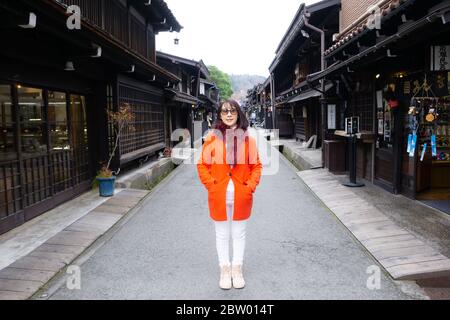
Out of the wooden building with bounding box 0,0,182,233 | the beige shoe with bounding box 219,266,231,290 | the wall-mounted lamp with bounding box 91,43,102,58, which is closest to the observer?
the beige shoe with bounding box 219,266,231,290

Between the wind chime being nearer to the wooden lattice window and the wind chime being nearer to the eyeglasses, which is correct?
the eyeglasses

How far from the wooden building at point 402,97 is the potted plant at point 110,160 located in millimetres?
5551

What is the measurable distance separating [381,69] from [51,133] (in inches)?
311

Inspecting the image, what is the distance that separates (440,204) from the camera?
792 centimetres

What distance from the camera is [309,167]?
46.4 ft

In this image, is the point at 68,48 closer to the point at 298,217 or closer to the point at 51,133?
the point at 51,133

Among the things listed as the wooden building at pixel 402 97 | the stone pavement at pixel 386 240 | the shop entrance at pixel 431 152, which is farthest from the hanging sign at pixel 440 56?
the stone pavement at pixel 386 240

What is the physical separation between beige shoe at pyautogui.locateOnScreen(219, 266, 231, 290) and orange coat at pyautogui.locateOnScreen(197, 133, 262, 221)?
2.14ft

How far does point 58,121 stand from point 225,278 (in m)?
6.11

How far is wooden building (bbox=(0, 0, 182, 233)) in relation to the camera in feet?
20.3

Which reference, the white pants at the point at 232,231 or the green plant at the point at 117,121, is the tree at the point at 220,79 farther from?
the white pants at the point at 232,231

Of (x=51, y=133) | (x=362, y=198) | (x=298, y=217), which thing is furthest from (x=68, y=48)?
(x=362, y=198)

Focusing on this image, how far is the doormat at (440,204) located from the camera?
24.7 ft

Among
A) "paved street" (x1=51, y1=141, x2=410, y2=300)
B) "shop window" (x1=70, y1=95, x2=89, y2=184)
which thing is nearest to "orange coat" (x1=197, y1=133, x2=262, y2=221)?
"paved street" (x1=51, y1=141, x2=410, y2=300)
